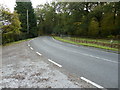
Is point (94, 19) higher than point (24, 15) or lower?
lower

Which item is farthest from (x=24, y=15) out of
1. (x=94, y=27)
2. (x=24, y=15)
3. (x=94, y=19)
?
(x=94, y=27)

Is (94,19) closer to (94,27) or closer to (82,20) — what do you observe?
(94,27)

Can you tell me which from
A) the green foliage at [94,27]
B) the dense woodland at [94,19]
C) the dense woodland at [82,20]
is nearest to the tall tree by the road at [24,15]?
the dense woodland at [82,20]

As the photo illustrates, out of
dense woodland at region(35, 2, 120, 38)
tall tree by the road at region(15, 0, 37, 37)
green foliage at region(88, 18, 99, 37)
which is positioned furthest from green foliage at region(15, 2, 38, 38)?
green foliage at region(88, 18, 99, 37)

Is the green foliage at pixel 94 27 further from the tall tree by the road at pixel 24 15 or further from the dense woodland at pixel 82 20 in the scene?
the tall tree by the road at pixel 24 15

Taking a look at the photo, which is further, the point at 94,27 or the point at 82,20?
the point at 82,20

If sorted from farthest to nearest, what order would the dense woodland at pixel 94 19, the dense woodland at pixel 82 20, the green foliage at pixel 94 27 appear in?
the green foliage at pixel 94 27 → the dense woodland at pixel 94 19 → the dense woodland at pixel 82 20

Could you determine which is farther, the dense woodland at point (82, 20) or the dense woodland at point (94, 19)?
the dense woodland at point (94, 19)

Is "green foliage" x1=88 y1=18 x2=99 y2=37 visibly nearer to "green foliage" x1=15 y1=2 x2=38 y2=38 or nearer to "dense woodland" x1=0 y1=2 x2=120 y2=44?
"dense woodland" x1=0 y1=2 x2=120 y2=44

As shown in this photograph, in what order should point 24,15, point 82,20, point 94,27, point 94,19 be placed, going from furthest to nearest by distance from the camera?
point 24,15 → point 82,20 → point 94,19 → point 94,27

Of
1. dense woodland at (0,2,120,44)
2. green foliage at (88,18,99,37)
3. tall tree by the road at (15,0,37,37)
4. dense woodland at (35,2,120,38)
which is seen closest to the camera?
dense woodland at (0,2,120,44)

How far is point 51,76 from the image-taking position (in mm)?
4305

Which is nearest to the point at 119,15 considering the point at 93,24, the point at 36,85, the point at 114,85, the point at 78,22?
the point at 93,24

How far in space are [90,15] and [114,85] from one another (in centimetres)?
2437
